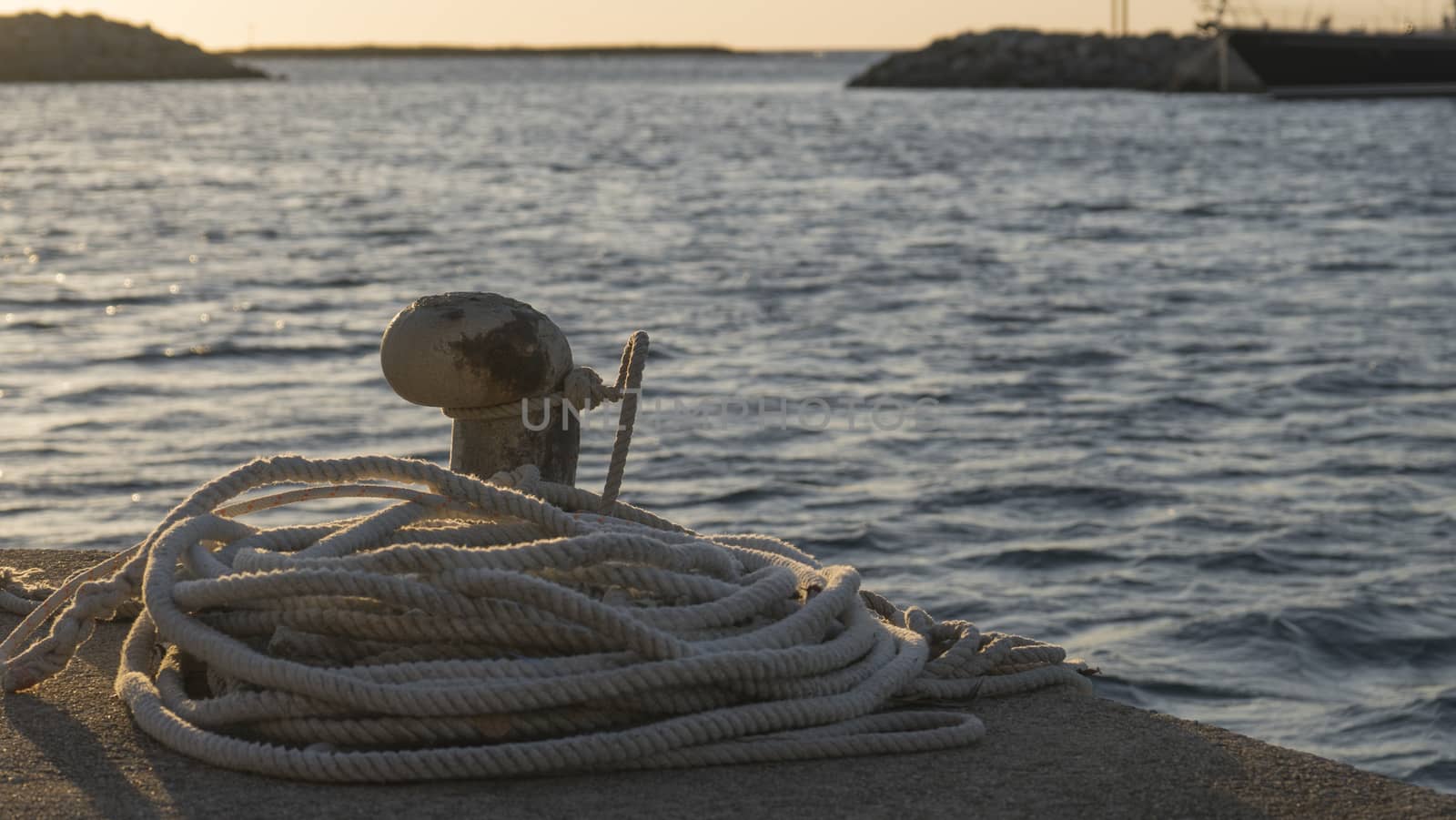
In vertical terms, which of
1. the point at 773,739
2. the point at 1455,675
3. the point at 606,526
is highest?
the point at 606,526

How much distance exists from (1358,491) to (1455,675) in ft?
8.93

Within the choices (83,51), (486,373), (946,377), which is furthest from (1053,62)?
(486,373)

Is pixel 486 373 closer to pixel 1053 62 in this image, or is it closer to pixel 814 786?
pixel 814 786

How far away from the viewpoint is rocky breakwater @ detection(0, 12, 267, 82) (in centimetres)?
11900

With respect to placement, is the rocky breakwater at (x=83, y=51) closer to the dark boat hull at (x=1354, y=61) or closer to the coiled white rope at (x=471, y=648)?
the dark boat hull at (x=1354, y=61)

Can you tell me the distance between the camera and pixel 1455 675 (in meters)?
6.47

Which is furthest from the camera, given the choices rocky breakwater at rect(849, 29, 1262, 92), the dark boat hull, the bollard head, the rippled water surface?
rocky breakwater at rect(849, 29, 1262, 92)

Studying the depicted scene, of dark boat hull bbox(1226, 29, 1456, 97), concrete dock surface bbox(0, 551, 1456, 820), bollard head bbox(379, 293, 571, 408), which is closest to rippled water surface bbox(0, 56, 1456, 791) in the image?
concrete dock surface bbox(0, 551, 1456, 820)

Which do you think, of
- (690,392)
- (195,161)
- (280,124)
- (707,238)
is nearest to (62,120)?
(280,124)

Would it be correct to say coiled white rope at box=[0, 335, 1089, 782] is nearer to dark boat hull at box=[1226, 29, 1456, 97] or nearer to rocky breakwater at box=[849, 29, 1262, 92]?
dark boat hull at box=[1226, 29, 1456, 97]

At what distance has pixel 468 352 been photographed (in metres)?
3.74

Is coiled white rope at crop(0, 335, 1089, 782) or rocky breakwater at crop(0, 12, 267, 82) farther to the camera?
rocky breakwater at crop(0, 12, 267, 82)

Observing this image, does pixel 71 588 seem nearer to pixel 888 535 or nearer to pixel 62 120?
pixel 888 535

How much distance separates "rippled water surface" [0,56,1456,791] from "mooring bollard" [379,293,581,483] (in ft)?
10.2
